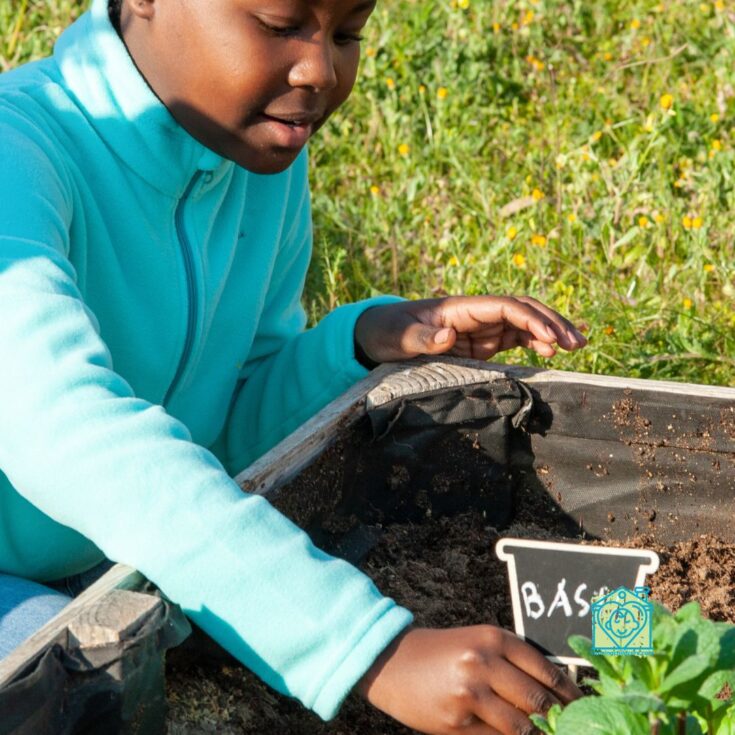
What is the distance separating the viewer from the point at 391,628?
3.70 ft

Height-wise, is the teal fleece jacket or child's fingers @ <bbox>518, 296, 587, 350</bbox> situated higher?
the teal fleece jacket

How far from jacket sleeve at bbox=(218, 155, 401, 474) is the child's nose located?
0.52 metres

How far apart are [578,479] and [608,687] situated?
849mm

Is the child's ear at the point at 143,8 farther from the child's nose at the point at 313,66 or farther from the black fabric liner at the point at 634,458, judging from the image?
the black fabric liner at the point at 634,458

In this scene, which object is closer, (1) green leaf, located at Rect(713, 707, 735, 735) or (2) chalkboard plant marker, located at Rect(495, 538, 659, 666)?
(1) green leaf, located at Rect(713, 707, 735, 735)

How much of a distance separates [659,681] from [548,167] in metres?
2.50

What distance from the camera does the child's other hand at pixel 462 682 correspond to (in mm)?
1096

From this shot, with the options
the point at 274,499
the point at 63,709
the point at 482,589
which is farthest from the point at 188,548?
the point at 482,589

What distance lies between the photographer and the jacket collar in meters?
1.59

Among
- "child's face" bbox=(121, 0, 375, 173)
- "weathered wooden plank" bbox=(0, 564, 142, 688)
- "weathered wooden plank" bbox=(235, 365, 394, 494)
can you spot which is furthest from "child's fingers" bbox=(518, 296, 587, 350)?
"weathered wooden plank" bbox=(0, 564, 142, 688)

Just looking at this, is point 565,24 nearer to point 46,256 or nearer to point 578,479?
point 578,479

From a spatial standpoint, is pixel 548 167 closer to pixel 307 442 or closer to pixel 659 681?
pixel 307 442

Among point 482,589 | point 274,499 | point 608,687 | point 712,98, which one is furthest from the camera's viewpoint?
point 712,98

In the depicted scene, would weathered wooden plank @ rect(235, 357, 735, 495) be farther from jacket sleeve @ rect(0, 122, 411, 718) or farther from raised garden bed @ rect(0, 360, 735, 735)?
jacket sleeve @ rect(0, 122, 411, 718)
